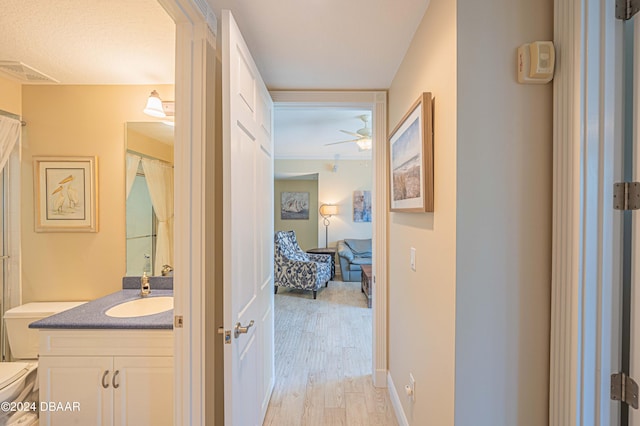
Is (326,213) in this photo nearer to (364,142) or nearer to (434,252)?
(364,142)

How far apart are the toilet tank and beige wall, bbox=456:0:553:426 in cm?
266

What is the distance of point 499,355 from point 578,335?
26 cm

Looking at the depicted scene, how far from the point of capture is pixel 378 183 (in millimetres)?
2318

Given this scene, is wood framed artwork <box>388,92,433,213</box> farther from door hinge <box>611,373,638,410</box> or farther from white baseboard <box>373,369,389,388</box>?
white baseboard <box>373,369,389,388</box>

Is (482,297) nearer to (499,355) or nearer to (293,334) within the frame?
(499,355)

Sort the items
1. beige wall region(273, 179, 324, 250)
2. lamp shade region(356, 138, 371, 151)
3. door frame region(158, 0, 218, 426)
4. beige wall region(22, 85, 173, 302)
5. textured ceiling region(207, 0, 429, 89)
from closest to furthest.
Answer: door frame region(158, 0, 218, 426), textured ceiling region(207, 0, 429, 89), beige wall region(22, 85, 173, 302), lamp shade region(356, 138, 371, 151), beige wall region(273, 179, 324, 250)

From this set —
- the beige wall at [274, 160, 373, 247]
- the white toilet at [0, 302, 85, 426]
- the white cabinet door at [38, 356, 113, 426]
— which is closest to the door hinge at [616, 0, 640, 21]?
the white cabinet door at [38, 356, 113, 426]

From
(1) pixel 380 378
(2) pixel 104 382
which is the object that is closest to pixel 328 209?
(1) pixel 380 378

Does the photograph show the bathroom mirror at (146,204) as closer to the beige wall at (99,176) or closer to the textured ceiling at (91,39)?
the beige wall at (99,176)

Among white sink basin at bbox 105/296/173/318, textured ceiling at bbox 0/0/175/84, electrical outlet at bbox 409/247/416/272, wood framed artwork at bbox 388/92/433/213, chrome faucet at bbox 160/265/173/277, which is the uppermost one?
textured ceiling at bbox 0/0/175/84

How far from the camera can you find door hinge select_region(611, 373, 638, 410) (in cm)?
87

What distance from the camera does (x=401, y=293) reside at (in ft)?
6.09

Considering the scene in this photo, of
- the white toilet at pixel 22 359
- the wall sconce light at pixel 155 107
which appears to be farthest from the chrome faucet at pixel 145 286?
the wall sconce light at pixel 155 107

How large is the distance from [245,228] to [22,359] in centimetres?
211
